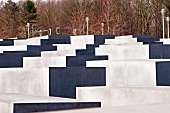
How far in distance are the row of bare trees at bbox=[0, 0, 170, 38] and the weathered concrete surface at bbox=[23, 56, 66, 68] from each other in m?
31.9

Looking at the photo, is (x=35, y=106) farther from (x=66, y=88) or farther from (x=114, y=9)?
(x=114, y=9)

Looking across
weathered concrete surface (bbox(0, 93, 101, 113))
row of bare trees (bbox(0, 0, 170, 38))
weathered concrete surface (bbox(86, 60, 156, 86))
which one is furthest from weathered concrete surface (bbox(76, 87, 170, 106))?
row of bare trees (bbox(0, 0, 170, 38))

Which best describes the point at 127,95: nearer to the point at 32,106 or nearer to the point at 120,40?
the point at 32,106

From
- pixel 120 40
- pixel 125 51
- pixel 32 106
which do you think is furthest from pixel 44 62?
pixel 120 40

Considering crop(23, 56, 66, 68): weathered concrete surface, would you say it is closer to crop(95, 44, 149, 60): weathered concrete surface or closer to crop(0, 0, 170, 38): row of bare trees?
crop(95, 44, 149, 60): weathered concrete surface

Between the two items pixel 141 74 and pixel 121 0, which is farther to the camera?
pixel 121 0

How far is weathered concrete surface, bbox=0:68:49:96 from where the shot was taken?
10.7m

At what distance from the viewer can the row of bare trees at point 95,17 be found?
4784 centimetres

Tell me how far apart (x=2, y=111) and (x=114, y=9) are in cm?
4266

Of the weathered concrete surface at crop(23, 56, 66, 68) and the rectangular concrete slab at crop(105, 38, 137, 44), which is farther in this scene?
the rectangular concrete slab at crop(105, 38, 137, 44)

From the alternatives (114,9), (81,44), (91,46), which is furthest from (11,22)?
(91,46)

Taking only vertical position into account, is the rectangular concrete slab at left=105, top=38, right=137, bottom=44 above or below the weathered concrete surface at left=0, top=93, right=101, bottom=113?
above

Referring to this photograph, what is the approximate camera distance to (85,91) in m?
8.71

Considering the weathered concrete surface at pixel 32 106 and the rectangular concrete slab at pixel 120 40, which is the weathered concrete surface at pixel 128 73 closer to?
the weathered concrete surface at pixel 32 106
